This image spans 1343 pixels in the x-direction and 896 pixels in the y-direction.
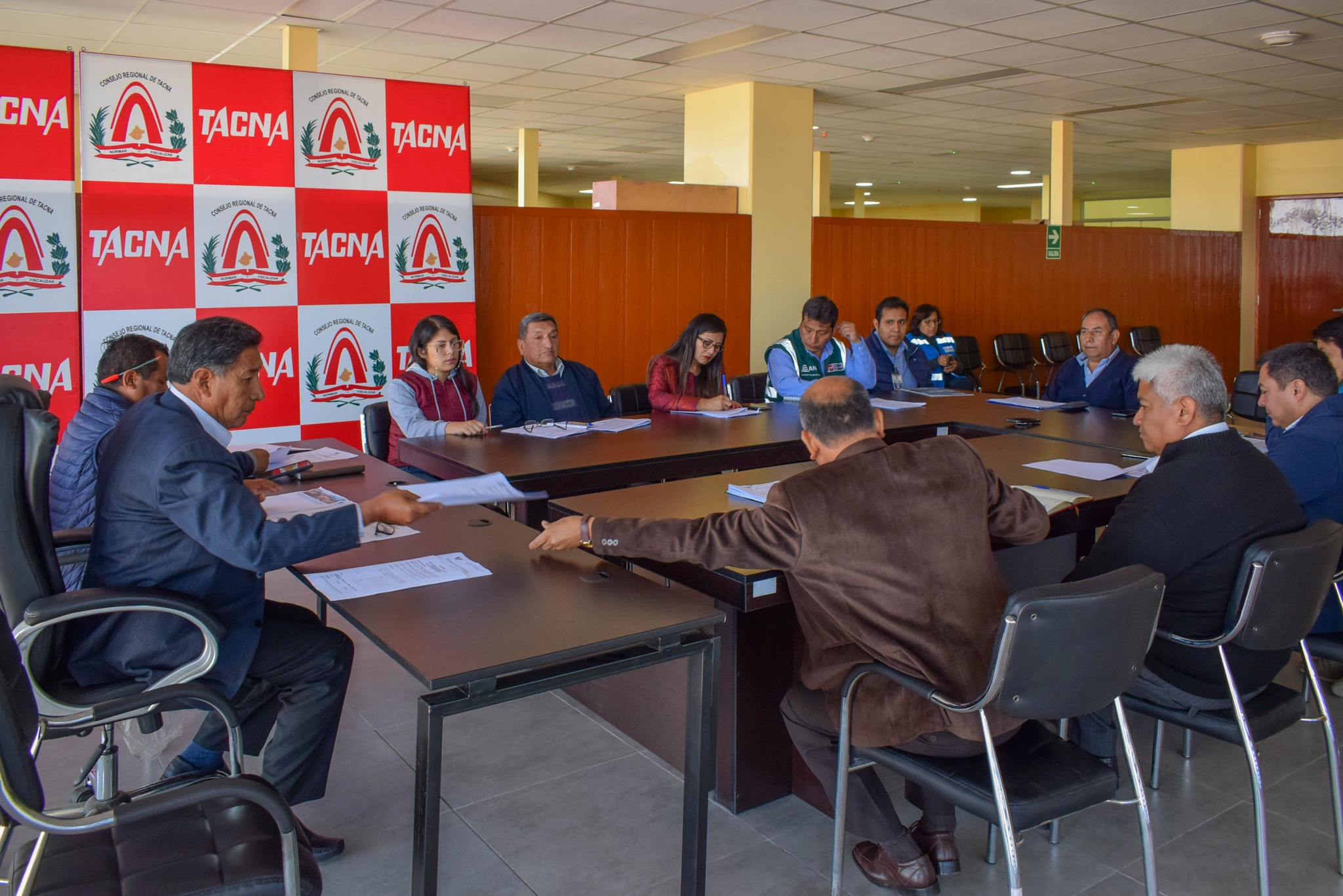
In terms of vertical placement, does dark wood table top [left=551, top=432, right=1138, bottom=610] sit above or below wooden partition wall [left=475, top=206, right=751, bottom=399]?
below

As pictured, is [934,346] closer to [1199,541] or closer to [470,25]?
[470,25]

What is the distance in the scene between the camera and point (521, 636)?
1.90m

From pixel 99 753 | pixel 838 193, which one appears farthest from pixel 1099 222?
pixel 99 753

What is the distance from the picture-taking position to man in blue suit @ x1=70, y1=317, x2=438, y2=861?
2.11m

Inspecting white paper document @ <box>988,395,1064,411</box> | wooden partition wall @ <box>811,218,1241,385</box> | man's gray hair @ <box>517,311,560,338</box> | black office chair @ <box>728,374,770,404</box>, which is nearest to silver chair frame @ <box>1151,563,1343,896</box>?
white paper document @ <box>988,395,1064,411</box>

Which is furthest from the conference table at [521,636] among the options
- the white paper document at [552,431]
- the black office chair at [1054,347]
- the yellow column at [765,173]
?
the black office chair at [1054,347]

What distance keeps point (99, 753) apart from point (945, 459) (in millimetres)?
1971

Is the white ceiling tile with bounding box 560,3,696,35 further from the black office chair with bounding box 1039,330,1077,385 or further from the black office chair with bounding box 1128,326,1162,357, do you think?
the black office chair with bounding box 1128,326,1162,357

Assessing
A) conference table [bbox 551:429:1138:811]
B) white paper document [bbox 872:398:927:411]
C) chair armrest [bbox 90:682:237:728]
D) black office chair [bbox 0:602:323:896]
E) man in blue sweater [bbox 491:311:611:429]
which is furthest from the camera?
white paper document [bbox 872:398:927:411]

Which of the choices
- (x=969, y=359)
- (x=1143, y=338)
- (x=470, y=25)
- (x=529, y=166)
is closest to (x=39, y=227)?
(x=470, y=25)

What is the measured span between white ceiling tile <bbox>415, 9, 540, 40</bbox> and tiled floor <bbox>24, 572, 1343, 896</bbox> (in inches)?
163

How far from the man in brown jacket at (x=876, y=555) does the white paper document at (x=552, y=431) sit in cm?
196

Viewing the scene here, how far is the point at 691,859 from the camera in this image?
7.01 feet

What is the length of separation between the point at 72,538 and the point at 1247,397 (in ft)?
18.8
